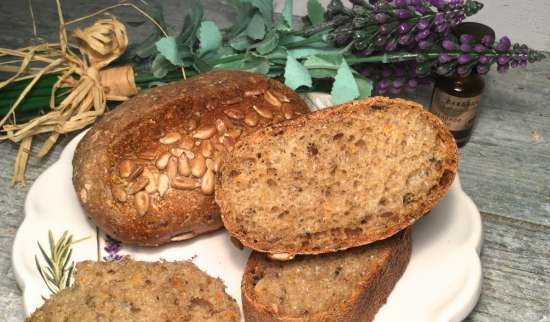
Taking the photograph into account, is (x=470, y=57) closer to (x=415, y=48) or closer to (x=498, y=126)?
(x=415, y=48)

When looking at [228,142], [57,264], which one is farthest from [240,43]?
[57,264]

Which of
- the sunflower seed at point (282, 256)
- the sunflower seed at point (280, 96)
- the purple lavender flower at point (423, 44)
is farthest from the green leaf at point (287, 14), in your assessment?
the sunflower seed at point (282, 256)

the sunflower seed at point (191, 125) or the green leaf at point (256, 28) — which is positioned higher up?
the green leaf at point (256, 28)

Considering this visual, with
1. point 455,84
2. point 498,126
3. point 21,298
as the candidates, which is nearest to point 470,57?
point 455,84

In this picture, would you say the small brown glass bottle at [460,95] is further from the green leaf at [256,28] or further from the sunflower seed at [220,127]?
the sunflower seed at [220,127]

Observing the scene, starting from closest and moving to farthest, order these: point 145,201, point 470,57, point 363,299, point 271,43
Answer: point 363,299 < point 145,201 < point 470,57 < point 271,43
